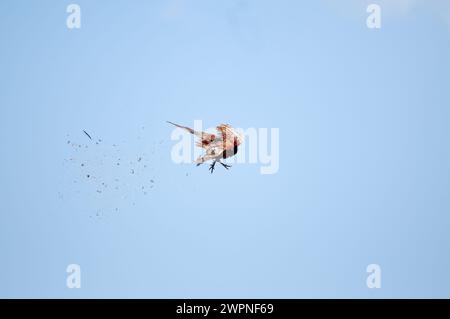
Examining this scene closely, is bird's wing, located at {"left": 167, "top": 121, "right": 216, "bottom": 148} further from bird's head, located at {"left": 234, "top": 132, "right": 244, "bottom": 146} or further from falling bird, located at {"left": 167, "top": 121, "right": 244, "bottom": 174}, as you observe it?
bird's head, located at {"left": 234, "top": 132, "right": 244, "bottom": 146}

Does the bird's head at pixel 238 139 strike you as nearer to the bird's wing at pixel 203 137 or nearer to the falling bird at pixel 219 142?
the falling bird at pixel 219 142

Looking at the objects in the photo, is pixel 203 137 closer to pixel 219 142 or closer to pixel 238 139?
pixel 219 142

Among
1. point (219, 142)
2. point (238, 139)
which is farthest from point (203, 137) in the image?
point (238, 139)

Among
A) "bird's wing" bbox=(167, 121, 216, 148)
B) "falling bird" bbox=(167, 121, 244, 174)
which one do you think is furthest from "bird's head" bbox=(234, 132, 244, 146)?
"bird's wing" bbox=(167, 121, 216, 148)

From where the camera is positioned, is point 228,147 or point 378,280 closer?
point 228,147

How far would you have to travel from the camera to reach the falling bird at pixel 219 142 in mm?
31562

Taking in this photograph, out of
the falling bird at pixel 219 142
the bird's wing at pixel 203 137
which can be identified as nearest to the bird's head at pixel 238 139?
the falling bird at pixel 219 142

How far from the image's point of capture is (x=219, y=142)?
32.2m

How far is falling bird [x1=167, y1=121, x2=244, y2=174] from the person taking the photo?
1243 inches
